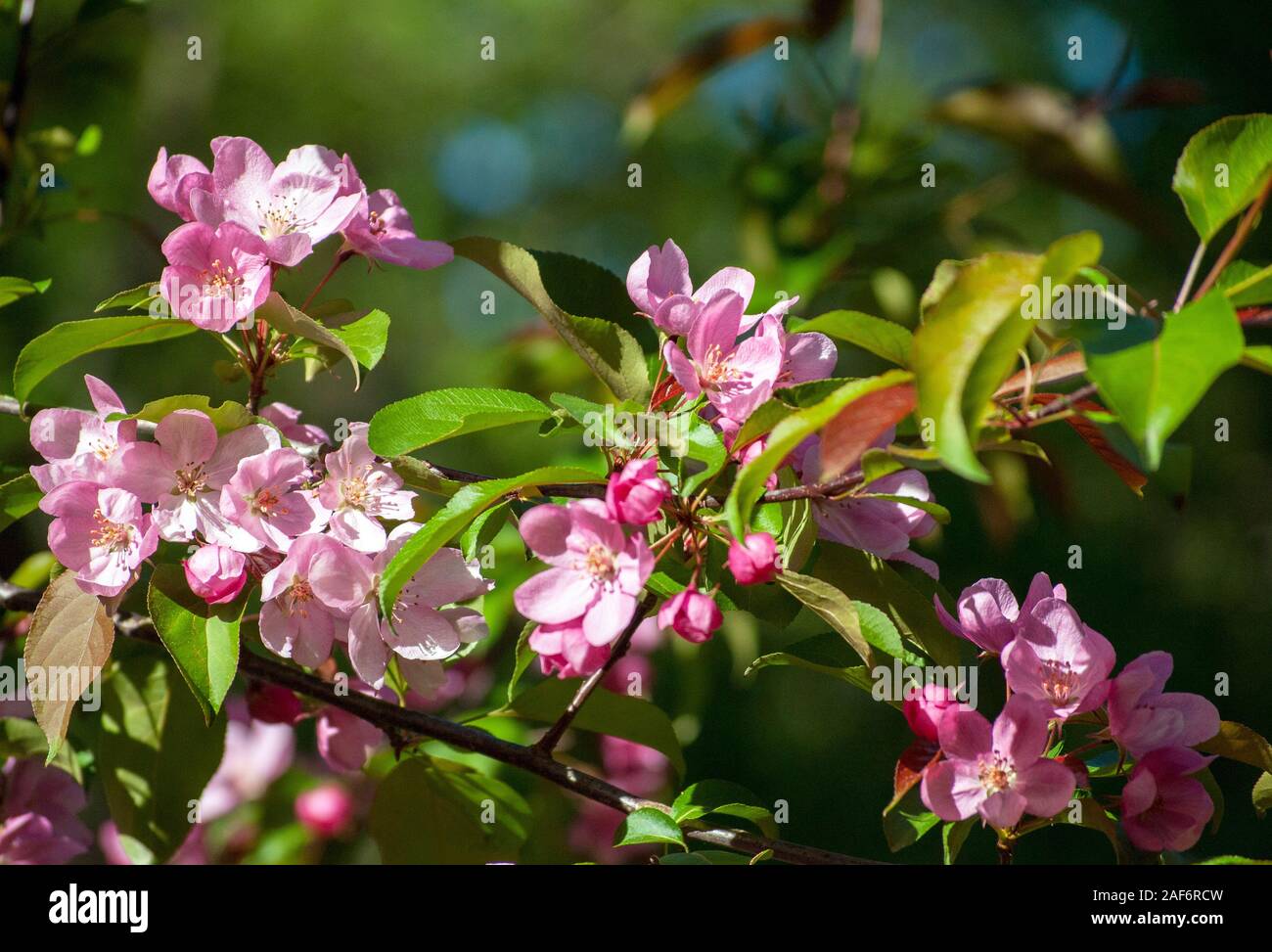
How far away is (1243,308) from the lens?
0.79 m

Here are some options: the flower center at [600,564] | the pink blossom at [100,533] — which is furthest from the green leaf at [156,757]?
the flower center at [600,564]

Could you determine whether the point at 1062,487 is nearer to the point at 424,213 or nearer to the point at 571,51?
the point at 424,213

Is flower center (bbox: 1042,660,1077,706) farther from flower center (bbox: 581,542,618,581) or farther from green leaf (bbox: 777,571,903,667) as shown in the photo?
flower center (bbox: 581,542,618,581)

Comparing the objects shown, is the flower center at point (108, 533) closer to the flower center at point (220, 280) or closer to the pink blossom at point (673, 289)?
the flower center at point (220, 280)

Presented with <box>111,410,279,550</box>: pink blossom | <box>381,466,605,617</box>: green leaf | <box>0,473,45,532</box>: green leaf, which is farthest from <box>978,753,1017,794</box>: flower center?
<box>0,473,45,532</box>: green leaf

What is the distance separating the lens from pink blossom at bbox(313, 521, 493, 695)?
891 millimetres

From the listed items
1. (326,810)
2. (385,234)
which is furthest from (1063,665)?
(326,810)

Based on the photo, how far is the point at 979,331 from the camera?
25.5 inches

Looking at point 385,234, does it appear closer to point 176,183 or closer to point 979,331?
point 176,183

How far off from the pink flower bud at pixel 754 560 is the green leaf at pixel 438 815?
46 centimetres

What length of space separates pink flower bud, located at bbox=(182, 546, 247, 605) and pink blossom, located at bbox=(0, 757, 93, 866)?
1.55 ft

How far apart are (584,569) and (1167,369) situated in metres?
0.39

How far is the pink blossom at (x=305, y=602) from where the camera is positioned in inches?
34.5
